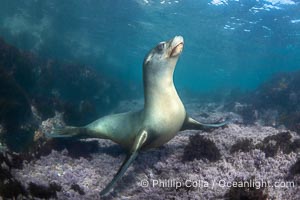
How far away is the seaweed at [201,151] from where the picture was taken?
19.8 ft

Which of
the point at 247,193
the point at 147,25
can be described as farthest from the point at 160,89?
the point at 147,25

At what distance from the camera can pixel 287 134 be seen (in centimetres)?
676

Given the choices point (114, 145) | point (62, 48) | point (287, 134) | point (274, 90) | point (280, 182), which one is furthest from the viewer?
point (62, 48)

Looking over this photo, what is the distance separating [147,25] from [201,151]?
2879 centimetres

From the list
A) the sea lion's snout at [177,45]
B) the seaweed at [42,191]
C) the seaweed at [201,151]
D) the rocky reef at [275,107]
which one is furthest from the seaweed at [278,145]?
the rocky reef at [275,107]

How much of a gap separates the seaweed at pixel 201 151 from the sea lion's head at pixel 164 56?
1.91 metres

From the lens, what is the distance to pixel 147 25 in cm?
3325

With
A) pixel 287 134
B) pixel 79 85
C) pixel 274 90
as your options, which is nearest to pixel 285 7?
pixel 274 90

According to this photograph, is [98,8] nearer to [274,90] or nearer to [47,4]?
[47,4]

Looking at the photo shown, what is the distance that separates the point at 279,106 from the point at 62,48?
1024 inches

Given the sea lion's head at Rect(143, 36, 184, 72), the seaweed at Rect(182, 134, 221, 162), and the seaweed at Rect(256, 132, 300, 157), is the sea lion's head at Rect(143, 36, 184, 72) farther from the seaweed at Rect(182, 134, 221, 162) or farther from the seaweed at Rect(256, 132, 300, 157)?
the seaweed at Rect(256, 132, 300, 157)

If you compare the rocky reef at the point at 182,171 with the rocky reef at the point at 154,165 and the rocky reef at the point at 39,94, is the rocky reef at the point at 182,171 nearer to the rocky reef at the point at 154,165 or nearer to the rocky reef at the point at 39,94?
the rocky reef at the point at 154,165

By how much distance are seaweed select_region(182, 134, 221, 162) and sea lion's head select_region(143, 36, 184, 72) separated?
1914 mm

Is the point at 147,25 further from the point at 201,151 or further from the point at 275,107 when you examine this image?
the point at 201,151
